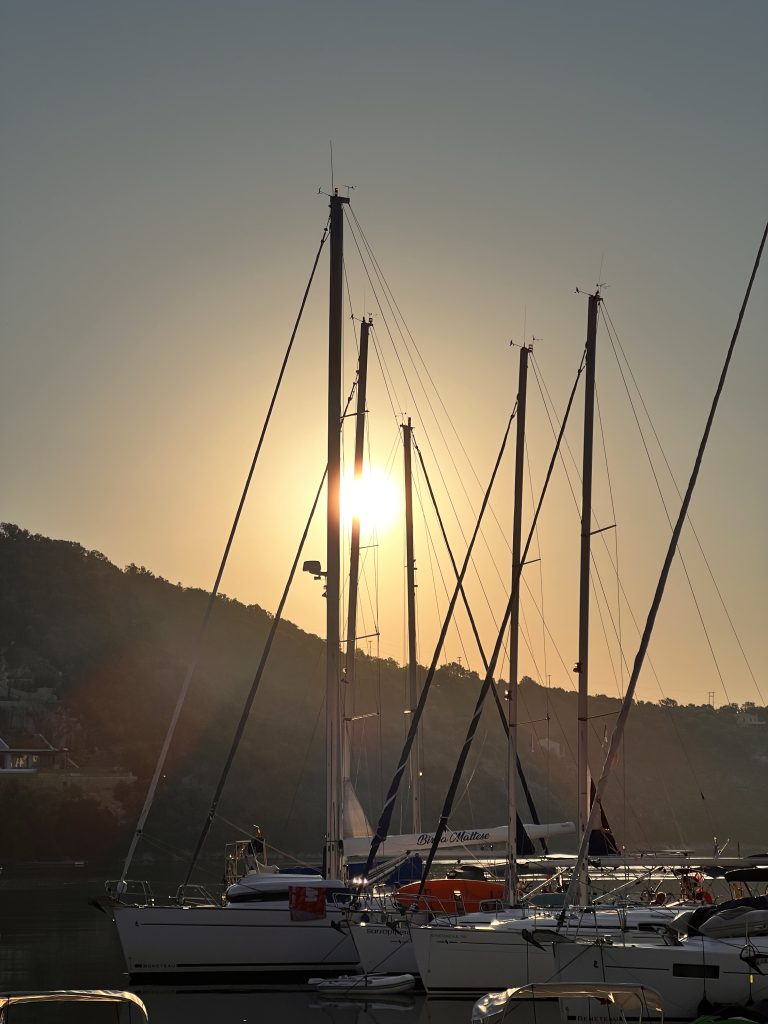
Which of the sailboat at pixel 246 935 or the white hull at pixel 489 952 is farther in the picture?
the sailboat at pixel 246 935

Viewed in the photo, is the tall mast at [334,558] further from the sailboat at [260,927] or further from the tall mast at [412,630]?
the tall mast at [412,630]

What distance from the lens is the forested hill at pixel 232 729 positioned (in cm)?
9119

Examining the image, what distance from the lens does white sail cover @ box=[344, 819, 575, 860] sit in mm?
30094

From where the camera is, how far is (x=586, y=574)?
29.3 meters

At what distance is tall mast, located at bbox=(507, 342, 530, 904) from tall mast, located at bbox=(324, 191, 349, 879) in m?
4.47

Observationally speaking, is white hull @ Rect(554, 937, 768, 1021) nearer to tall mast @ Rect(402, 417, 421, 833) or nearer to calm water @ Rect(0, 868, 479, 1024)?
calm water @ Rect(0, 868, 479, 1024)

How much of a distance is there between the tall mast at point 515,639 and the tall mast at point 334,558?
14.7 ft

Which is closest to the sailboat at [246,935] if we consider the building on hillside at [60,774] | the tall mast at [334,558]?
the tall mast at [334,558]

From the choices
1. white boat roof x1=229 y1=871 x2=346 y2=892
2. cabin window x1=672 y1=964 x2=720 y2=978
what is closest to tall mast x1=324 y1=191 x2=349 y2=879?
white boat roof x1=229 y1=871 x2=346 y2=892

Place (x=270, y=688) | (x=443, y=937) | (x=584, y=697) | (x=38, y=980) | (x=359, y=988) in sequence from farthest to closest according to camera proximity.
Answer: (x=270, y=688), (x=584, y=697), (x=38, y=980), (x=359, y=988), (x=443, y=937)

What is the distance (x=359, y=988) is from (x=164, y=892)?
2820 cm

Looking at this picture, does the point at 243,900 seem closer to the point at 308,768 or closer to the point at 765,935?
the point at 765,935

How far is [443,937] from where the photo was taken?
21047 millimetres

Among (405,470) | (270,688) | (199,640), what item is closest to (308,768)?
(270,688)
